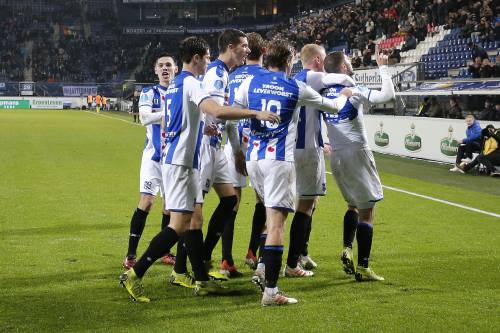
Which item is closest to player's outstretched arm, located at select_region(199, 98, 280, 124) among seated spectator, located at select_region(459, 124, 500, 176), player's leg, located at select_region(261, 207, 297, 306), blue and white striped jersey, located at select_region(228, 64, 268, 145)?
blue and white striped jersey, located at select_region(228, 64, 268, 145)

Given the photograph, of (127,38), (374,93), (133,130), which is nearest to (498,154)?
(374,93)

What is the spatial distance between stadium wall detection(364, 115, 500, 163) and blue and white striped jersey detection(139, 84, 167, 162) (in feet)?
38.9

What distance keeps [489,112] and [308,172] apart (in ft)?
41.9

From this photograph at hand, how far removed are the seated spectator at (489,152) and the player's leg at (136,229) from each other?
1067 centimetres

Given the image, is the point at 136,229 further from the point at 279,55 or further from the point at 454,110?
the point at 454,110

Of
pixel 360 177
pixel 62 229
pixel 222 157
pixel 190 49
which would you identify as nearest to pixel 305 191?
pixel 360 177

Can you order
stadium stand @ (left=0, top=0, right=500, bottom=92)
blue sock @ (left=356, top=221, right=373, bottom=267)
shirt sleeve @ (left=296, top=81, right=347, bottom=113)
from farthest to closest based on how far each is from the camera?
stadium stand @ (left=0, top=0, right=500, bottom=92) → blue sock @ (left=356, top=221, right=373, bottom=267) → shirt sleeve @ (left=296, top=81, right=347, bottom=113)

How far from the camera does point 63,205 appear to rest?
12297mm

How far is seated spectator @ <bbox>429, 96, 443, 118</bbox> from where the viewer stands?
20344 mm

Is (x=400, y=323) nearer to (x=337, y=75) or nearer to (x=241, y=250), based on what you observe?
(x=337, y=75)

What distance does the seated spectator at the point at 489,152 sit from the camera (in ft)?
54.8

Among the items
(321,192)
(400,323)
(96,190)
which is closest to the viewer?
(400,323)

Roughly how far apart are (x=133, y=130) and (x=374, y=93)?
27.2 meters

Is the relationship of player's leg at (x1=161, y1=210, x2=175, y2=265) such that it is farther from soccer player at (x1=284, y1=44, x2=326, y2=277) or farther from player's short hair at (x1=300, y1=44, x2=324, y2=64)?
player's short hair at (x1=300, y1=44, x2=324, y2=64)
